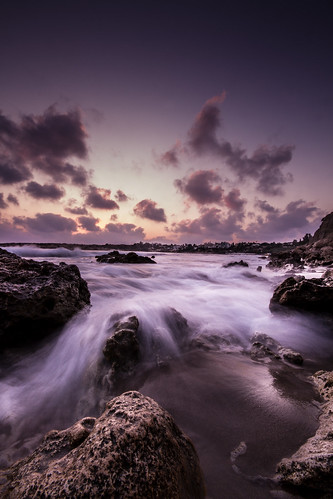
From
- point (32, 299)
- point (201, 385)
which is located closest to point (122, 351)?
point (201, 385)

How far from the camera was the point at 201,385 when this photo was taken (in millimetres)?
2914

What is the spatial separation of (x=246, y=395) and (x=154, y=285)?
6.62 meters

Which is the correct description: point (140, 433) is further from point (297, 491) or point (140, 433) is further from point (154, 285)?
point (154, 285)

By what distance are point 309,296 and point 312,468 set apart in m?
4.50

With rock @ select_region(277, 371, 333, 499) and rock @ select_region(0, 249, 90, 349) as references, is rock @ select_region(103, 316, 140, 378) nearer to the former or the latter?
rock @ select_region(0, 249, 90, 349)

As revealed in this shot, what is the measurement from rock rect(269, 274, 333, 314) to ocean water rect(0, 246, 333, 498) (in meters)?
0.32

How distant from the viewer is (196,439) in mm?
2086

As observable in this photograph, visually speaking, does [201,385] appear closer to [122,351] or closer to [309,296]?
[122,351]

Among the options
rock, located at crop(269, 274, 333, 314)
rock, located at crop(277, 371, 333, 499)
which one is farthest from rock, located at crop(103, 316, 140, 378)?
rock, located at crop(269, 274, 333, 314)

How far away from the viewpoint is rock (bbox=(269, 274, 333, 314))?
16.8 ft

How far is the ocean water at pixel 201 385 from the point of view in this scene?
6.35ft

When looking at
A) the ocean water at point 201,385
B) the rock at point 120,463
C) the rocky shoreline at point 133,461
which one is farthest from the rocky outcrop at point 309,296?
the rock at point 120,463

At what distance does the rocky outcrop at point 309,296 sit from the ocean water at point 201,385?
1.05 ft

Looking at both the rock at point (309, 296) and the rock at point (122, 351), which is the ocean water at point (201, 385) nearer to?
the rock at point (122, 351)
